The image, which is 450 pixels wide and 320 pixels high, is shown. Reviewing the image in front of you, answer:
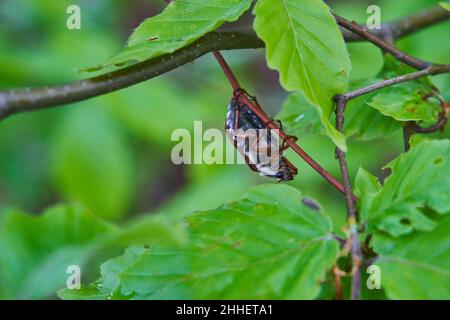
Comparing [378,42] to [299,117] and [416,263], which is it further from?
[416,263]

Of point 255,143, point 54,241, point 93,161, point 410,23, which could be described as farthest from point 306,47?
point 93,161

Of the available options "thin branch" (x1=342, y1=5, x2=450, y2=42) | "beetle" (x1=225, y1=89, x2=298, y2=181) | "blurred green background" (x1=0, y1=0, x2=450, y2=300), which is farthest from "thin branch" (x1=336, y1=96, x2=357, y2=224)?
"blurred green background" (x1=0, y1=0, x2=450, y2=300)

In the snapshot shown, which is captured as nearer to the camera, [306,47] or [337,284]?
[337,284]

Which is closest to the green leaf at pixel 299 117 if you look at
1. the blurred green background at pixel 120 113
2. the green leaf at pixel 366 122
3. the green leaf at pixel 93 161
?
the green leaf at pixel 366 122

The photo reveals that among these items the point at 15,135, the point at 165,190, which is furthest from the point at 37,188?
the point at 165,190

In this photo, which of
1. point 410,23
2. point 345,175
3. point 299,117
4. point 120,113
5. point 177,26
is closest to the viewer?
point 345,175

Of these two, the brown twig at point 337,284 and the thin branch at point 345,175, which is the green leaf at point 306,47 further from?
the brown twig at point 337,284
